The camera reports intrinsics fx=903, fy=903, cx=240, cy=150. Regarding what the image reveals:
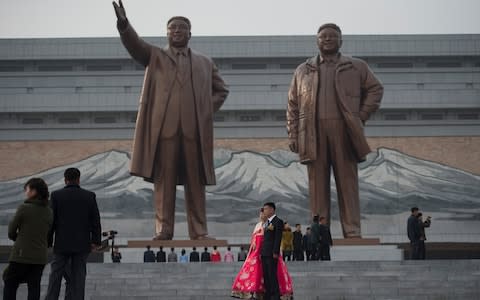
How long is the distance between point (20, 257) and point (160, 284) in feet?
11.7

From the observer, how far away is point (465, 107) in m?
27.3

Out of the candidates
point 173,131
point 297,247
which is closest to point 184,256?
point 173,131

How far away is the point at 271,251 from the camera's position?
24.6 feet

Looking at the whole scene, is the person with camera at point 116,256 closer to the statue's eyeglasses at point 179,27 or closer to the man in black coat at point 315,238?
the man in black coat at point 315,238

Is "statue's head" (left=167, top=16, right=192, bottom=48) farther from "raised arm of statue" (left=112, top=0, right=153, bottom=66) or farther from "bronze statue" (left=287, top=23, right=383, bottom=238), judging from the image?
"bronze statue" (left=287, top=23, right=383, bottom=238)

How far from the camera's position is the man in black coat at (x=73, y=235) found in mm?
6352

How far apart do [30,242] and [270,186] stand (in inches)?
785

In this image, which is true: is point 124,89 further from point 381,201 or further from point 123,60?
point 381,201

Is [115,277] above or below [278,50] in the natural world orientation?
below

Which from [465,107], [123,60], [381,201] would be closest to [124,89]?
[123,60]

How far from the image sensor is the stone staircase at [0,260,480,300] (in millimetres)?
8891

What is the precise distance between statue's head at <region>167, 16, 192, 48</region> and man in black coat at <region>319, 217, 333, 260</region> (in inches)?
116

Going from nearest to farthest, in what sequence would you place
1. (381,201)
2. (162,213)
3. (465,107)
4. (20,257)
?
(20,257) → (162,213) → (381,201) → (465,107)

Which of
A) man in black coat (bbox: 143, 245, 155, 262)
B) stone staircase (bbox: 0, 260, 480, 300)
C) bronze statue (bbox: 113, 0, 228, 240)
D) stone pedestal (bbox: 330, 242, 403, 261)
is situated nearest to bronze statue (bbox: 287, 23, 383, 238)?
stone pedestal (bbox: 330, 242, 403, 261)
